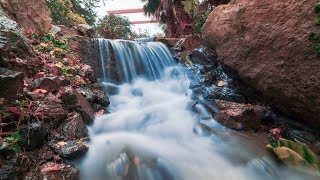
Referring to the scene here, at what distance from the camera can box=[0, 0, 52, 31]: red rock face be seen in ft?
18.0

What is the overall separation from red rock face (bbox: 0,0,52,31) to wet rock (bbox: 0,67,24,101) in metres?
3.02

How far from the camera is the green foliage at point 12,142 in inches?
106

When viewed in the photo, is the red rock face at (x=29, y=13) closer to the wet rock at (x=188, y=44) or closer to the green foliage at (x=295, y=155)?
the wet rock at (x=188, y=44)

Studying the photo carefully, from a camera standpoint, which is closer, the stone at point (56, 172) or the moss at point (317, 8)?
the stone at point (56, 172)

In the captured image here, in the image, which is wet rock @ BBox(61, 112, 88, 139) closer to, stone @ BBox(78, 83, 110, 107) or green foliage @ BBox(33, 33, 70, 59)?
stone @ BBox(78, 83, 110, 107)

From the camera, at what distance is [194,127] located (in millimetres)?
4426

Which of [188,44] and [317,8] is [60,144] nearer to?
[317,8]

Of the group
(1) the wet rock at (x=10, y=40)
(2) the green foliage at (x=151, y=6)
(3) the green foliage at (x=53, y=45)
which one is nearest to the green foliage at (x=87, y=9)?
(2) the green foliage at (x=151, y=6)

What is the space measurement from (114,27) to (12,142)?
413 inches

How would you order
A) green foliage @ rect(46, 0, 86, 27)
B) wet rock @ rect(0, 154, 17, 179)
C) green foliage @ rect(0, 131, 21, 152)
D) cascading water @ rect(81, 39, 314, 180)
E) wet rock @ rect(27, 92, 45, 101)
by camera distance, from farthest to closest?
1. green foliage @ rect(46, 0, 86, 27)
2. wet rock @ rect(27, 92, 45, 101)
3. cascading water @ rect(81, 39, 314, 180)
4. green foliage @ rect(0, 131, 21, 152)
5. wet rock @ rect(0, 154, 17, 179)

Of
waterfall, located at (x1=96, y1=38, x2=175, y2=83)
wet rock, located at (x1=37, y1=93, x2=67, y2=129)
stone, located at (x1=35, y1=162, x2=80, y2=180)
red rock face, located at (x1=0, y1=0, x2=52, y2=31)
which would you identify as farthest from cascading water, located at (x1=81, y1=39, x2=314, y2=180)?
red rock face, located at (x1=0, y1=0, x2=52, y2=31)

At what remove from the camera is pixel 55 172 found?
2.69 meters

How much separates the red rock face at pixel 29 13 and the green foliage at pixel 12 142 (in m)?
3.70

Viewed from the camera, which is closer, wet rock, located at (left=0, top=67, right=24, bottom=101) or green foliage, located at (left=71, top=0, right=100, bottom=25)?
wet rock, located at (left=0, top=67, right=24, bottom=101)
